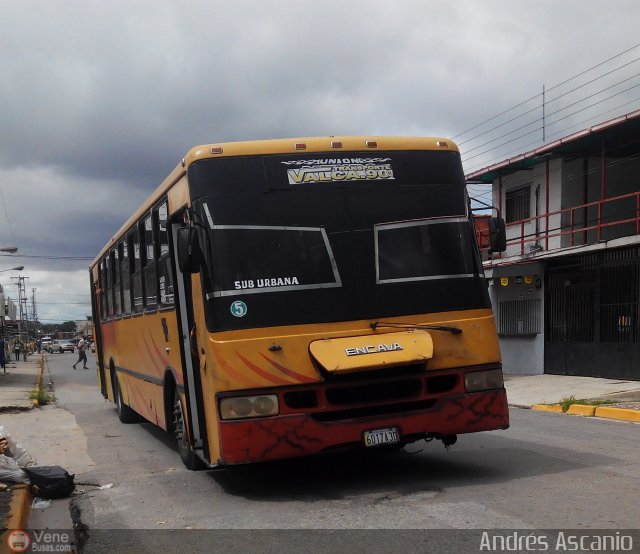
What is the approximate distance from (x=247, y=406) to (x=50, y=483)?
7.94 ft

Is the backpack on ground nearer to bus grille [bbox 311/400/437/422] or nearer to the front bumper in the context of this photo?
the front bumper

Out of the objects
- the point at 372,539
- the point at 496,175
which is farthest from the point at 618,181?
the point at 372,539

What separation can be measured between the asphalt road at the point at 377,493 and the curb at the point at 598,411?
2512mm

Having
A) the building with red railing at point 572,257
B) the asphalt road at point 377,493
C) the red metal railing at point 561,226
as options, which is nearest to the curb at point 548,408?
the asphalt road at point 377,493

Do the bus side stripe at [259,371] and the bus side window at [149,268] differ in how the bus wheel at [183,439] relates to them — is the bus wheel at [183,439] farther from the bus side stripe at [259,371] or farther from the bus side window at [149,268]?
the bus side stripe at [259,371]

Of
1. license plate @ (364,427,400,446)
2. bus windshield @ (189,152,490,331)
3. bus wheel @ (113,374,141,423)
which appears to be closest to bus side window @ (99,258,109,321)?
bus wheel @ (113,374,141,423)

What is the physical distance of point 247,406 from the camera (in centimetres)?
586

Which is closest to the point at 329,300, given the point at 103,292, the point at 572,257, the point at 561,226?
the point at 103,292

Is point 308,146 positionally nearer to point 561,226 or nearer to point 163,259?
point 163,259

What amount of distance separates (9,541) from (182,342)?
2.52 metres

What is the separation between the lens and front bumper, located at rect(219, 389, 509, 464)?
582 cm

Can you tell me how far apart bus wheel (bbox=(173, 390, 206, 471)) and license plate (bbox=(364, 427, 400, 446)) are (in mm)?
1976

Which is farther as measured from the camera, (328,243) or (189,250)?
(328,243)

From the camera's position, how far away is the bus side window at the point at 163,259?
7.52m
